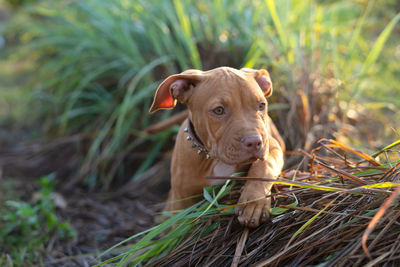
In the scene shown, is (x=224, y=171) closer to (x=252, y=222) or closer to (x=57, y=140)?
(x=252, y=222)

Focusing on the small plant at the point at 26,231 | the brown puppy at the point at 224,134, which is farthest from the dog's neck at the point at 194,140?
the small plant at the point at 26,231

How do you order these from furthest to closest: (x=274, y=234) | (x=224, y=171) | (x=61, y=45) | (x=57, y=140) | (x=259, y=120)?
(x=61, y=45), (x=57, y=140), (x=224, y=171), (x=259, y=120), (x=274, y=234)

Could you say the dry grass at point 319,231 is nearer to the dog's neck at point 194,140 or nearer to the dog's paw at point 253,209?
the dog's paw at point 253,209

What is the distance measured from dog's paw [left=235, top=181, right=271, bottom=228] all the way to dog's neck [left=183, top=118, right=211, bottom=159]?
0.41 metres

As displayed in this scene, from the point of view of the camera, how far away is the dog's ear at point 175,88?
227 cm

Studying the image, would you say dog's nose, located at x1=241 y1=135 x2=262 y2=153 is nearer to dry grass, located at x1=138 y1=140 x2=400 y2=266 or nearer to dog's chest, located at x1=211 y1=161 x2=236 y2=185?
dry grass, located at x1=138 y1=140 x2=400 y2=266

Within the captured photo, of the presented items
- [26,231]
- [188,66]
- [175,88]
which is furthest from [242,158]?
[188,66]

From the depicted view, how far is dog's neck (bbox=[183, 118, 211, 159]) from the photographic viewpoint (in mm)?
2342

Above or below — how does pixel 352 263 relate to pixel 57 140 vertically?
above

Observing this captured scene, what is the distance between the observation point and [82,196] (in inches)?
161

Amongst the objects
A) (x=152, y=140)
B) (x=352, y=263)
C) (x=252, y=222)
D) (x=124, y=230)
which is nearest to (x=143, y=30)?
(x=152, y=140)

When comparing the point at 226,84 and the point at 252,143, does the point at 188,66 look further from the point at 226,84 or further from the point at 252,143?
the point at 252,143

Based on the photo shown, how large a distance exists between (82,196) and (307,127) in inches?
88.4

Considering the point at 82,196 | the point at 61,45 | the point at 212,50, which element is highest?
the point at 61,45
